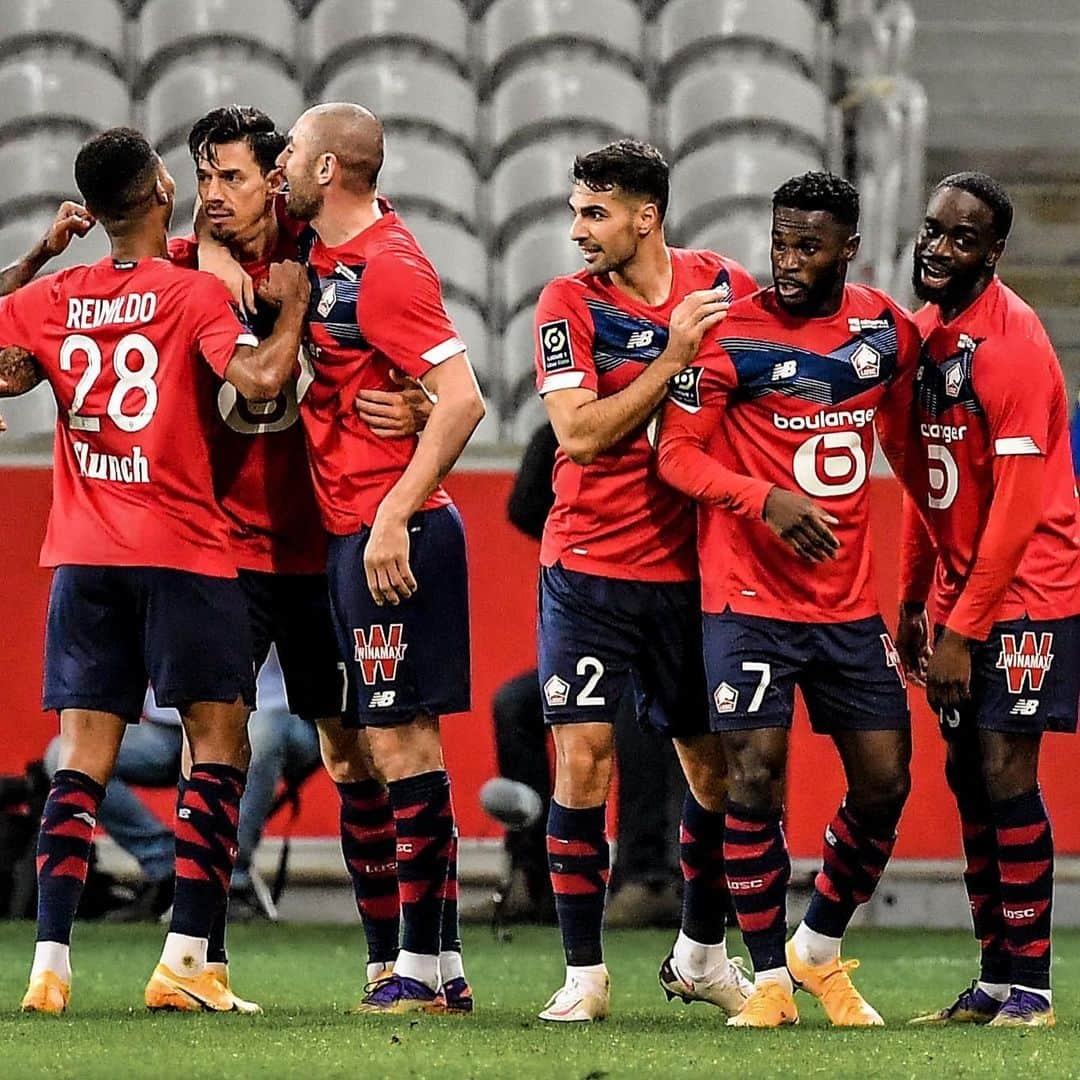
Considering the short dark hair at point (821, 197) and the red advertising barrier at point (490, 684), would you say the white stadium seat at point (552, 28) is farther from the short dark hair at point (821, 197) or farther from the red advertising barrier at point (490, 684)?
the short dark hair at point (821, 197)

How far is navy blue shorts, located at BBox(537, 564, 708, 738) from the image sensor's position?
15.1 feet

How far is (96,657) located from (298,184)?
1.10m

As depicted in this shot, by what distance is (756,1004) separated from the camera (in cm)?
442

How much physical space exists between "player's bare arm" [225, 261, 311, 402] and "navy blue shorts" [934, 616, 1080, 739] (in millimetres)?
1565

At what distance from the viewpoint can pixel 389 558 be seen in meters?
4.44

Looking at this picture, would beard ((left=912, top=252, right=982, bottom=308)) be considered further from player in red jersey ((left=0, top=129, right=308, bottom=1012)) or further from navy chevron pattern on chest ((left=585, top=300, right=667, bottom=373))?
player in red jersey ((left=0, top=129, right=308, bottom=1012))

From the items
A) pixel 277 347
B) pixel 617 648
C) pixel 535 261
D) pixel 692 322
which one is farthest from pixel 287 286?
pixel 535 261

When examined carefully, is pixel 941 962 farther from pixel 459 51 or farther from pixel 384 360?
pixel 459 51

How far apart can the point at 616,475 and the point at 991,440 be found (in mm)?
796

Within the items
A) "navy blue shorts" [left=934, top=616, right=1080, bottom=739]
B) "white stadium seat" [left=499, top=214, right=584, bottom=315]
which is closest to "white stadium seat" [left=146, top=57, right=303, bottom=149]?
"white stadium seat" [left=499, top=214, right=584, bottom=315]

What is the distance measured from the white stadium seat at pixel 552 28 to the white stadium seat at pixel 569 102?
0.62 feet

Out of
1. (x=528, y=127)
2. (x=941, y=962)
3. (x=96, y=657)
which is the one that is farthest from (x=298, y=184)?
(x=528, y=127)

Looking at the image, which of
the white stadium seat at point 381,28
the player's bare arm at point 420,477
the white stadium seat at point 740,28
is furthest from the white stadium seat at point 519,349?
the player's bare arm at point 420,477

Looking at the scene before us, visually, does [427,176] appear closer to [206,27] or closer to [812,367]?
[206,27]
